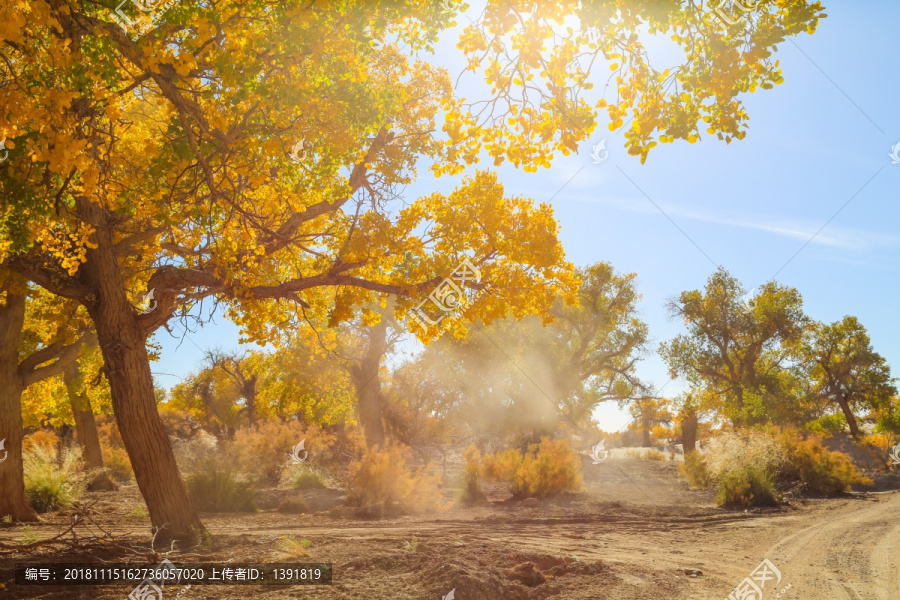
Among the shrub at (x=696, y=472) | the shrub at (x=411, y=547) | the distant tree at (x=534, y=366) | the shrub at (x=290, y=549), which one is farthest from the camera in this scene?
the distant tree at (x=534, y=366)

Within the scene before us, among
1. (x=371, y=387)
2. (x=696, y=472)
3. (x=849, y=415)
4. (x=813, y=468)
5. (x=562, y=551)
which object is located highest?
(x=371, y=387)

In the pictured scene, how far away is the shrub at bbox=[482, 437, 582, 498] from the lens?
13.9 meters

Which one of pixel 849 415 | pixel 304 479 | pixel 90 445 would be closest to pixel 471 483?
pixel 304 479

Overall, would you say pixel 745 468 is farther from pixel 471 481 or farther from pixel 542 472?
pixel 471 481

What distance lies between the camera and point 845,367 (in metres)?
27.7

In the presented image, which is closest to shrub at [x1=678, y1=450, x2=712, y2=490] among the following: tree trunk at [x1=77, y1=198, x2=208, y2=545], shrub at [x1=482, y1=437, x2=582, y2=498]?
shrub at [x1=482, y1=437, x2=582, y2=498]

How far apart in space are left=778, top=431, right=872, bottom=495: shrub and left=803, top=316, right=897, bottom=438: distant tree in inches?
546

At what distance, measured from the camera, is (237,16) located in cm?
463

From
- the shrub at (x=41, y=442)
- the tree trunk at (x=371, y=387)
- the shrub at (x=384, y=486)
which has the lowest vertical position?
the shrub at (x=384, y=486)

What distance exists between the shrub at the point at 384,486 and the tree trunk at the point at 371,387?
13.6ft

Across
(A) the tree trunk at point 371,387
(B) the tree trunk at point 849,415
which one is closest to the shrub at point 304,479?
(A) the tree trunk at point 371,387

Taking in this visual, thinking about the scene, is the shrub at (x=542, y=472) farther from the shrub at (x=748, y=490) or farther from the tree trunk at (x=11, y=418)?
the tree trunk at (x=11, y=418)

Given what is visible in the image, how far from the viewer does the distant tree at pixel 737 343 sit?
86.1ft

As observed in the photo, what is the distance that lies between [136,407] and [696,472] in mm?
16755
